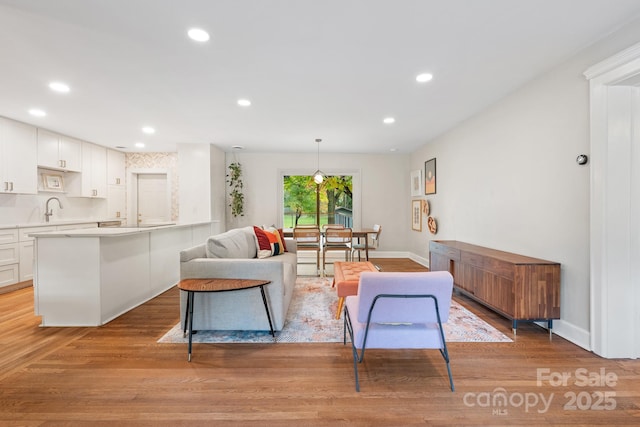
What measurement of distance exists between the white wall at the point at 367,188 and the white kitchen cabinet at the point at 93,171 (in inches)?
108

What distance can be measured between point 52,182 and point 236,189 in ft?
10.6

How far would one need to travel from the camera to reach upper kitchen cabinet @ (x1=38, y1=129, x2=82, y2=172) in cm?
448

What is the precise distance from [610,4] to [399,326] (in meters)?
2.53

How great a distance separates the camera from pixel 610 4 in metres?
1.78

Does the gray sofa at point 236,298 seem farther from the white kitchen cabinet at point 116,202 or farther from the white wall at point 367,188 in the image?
the white kitchen cabinet at point 116,202

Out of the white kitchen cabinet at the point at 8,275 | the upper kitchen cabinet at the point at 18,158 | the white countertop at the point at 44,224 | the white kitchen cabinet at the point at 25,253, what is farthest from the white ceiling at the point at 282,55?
the white kitchen cabinet at the point at 8,275

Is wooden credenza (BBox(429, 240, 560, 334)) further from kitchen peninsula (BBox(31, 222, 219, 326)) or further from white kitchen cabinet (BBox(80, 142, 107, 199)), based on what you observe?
white kitchen cabinet (BBox(80, 142, 107, 199))

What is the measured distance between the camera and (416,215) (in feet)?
19.8

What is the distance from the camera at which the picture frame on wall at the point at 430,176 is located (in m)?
5.15

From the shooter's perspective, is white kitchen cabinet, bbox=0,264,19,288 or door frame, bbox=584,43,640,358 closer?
door frame, bbox=584,43,640,358

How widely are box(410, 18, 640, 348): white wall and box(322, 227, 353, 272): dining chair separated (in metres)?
1.85

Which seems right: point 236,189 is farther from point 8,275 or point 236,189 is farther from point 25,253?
point 8,275

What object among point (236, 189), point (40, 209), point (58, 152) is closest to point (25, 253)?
point (40, 209)

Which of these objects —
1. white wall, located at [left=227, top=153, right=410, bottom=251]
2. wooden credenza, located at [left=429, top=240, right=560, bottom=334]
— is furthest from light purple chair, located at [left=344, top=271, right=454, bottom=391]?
white wall, located at [left=227, top=153, right=410, bottom=251]
